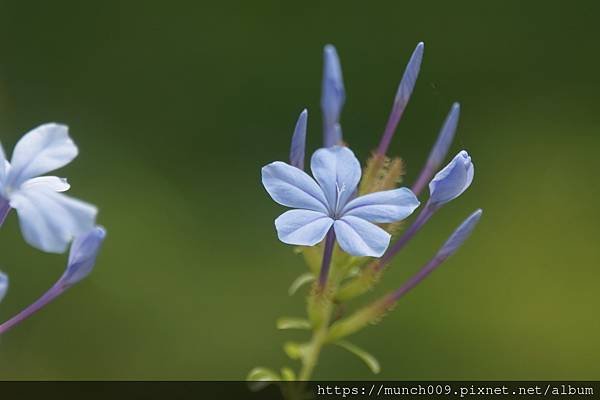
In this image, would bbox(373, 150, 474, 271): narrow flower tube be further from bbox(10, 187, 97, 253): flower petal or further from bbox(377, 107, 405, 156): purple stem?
bbox(10, 187, 97, 253): flower petal

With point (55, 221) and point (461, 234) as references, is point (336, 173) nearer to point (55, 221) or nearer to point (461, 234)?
point (461, 234)

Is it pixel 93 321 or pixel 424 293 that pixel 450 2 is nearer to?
pixel 424 293

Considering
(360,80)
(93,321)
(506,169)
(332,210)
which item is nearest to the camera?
(332,210)

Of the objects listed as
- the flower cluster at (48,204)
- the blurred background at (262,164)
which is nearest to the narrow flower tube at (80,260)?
the flower cluster at (48,204)

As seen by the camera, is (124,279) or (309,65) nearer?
(124,279)

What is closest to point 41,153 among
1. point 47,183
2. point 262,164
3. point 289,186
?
point 47,183

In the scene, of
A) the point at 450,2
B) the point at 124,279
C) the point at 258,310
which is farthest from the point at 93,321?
the point at 450,2

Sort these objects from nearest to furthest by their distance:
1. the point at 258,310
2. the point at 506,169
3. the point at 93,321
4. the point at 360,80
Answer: the point at 93,321 < the point at 258,310 < the point at 506,169 < the point at 360,80
